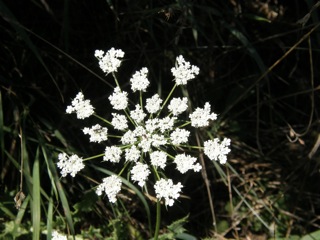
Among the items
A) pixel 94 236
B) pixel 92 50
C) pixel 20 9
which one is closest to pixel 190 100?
pixel 92 50

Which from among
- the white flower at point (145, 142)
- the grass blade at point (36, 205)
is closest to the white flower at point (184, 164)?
the white flower at point (145, 142)

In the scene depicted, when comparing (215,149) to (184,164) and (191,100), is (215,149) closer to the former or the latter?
(184,164)

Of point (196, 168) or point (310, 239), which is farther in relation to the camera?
point (310, 239)

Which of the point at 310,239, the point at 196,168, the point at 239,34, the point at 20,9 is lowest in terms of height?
the point at 310,239

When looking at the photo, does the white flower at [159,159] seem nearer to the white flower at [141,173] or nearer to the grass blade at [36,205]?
the white flower at [141,173]

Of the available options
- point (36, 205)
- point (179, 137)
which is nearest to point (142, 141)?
point (179, 137)

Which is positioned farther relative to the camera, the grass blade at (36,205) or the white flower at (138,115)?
the grass blade at (36,205)

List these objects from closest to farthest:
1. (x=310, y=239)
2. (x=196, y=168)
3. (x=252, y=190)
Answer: (x=196, y=168) < (x=310, y=239) < (x=252, y=190)

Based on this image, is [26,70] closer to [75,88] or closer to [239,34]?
[75,88]

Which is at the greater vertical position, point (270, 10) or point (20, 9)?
point (20, 9)
